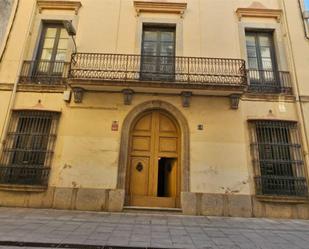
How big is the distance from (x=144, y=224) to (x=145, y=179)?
7.79 feet

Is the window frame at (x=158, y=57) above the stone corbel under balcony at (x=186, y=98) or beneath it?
above

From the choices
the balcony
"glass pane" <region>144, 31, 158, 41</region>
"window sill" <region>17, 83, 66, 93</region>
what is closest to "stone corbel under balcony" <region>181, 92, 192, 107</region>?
the balcony

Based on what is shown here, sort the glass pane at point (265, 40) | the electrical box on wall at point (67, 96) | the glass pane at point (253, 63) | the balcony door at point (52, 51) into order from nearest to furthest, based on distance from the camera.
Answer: the electrical box on wall at point (67, 96)
the balcony door at point (52, 51)
the glass pane at point (253, 63)
the glass pane at point (265, 40)

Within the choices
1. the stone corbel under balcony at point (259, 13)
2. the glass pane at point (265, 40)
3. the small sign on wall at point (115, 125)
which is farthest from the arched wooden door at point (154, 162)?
the stone corbel under balcony at point (259, 13)

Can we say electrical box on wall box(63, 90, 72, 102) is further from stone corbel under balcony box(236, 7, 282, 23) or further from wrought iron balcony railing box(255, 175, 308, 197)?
stone corbel under balcony box(236, 7, 282, 23)

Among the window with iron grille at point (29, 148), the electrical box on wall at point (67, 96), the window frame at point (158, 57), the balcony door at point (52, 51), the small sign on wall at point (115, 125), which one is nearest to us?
the window with iron grille at point (29, 148)

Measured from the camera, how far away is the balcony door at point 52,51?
923 centimetres

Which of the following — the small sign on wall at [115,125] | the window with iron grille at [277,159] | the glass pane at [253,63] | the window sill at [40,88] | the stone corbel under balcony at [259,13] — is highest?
the stone corbel under balcony at [259,13]

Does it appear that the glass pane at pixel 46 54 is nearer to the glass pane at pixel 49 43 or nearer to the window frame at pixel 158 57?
the glass pane at pixel 49 43

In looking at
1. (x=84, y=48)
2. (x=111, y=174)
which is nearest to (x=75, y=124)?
(x=111, y=174)

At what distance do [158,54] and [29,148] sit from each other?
227 inches

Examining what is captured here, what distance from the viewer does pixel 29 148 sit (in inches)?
324

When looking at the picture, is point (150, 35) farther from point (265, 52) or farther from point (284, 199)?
point (284, 199)

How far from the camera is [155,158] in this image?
27.6 feet
